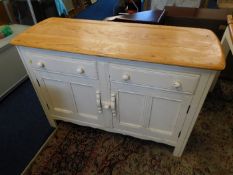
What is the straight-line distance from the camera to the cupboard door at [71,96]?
1162 millimetres

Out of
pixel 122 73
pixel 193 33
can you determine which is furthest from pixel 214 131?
pixel 122 73

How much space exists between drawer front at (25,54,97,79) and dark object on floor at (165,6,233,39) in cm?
117

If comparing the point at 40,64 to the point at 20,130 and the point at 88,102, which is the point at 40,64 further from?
the point at 20,130

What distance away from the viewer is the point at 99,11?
403 centimetres

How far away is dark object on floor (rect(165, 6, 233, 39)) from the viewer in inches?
65.2

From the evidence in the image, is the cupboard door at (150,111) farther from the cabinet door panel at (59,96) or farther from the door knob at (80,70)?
the cabinet door panel at (59,96)

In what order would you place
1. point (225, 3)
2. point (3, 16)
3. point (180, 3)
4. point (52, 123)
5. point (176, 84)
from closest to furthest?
point (176, 84) → point (52, 123) → point (3, 16) → point (225, 3) → point (180, 3)

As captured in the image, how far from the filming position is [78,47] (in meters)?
0.98

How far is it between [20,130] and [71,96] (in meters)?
0.71

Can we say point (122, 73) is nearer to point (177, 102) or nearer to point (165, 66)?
point (165, 66)

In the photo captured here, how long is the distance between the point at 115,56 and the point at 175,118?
56 cm

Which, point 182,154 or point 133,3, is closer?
point 182,154

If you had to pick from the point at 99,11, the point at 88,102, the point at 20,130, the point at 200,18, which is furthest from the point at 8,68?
the point at 99,11

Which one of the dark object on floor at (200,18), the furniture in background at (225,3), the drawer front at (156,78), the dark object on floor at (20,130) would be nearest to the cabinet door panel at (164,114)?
the drawer front at (156,78)
